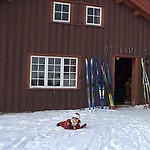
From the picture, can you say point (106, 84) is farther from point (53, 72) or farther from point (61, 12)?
point (61, 12)

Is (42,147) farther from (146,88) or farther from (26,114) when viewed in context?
(146,88)

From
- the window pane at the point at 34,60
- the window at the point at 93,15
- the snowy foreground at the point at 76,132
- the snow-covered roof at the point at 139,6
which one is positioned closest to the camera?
the snowy foreground at the point at 76,132

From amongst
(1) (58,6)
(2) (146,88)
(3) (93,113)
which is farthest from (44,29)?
(2) (146,88)

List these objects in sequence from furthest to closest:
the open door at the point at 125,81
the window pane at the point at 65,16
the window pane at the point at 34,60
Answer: the open door at the point at 125,81 < the window pane at the point at 65,16 < the window pane at the point at 34,60

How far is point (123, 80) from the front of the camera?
1722 centimetres

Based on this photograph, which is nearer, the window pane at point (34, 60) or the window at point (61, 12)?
the window pane at point (34, 60)

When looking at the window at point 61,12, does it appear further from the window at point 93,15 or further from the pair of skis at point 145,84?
the pair of skis at point 145,84

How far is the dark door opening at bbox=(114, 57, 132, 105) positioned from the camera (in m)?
15.6

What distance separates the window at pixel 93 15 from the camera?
44.2ft

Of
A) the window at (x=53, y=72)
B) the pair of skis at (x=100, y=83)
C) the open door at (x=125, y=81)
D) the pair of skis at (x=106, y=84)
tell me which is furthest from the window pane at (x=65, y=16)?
the open door at (x=125, y=81)

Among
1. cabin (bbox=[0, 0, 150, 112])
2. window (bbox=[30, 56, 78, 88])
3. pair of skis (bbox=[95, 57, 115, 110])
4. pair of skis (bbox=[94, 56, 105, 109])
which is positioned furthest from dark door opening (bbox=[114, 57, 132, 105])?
window (bbox=[30, 56, 78, 88])

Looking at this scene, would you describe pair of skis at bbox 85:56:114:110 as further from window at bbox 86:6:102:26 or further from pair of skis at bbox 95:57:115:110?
window at bbox 86:6:102:26

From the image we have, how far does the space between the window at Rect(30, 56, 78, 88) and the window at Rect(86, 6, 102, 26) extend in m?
1.69

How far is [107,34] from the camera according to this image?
13711 millimetres
